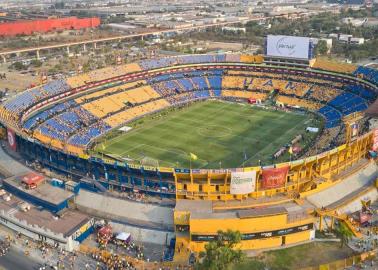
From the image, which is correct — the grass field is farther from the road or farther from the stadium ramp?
the road

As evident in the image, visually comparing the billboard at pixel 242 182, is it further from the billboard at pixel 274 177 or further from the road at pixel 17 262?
the road at pixel 17 262

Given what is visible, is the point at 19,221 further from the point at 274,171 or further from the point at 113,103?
the point at 113,103

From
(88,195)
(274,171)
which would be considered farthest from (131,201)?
(274,171)

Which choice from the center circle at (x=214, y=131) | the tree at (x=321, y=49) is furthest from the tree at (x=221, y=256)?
the tree at (x=321, y=49)

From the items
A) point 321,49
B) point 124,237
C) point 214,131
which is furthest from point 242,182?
point 321,49

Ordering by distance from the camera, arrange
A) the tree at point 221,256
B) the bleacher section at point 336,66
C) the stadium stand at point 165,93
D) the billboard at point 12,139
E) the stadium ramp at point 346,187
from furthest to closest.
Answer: the bleacher section at point 336,66, the stadium stand at point 165,93, the billboard at point 12,139, the stadium ramp at point 346,187, the tree at point 221,256

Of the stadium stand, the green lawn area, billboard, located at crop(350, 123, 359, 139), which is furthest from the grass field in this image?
the green lawn area

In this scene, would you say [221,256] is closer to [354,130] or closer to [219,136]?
[354,130]
